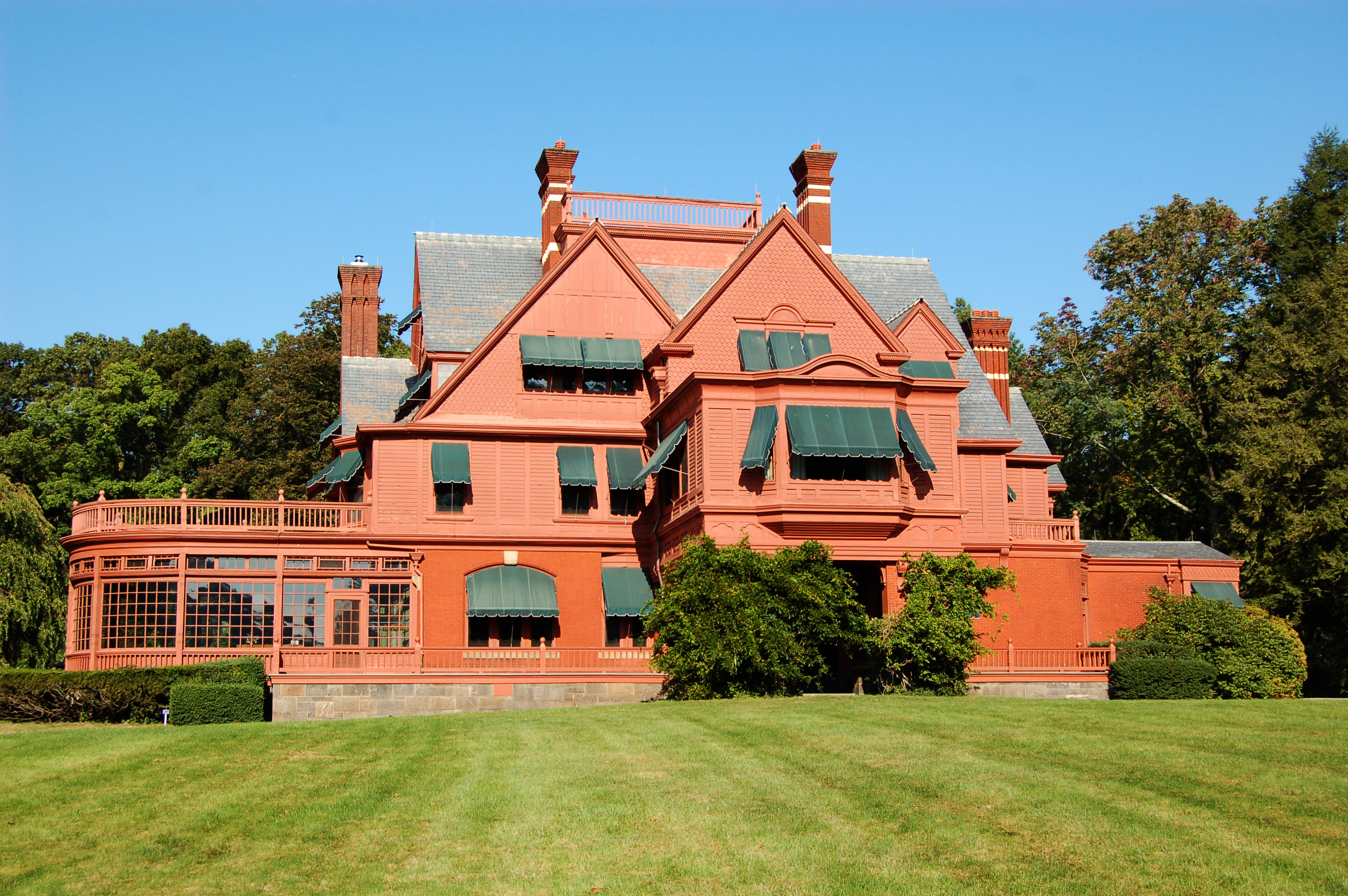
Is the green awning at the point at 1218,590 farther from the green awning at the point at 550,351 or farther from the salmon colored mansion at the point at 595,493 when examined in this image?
the green awning at the point at 550,351

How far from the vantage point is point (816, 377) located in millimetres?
35094

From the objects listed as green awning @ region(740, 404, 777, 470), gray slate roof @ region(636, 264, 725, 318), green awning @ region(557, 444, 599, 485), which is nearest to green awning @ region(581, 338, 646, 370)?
green awning @ region(557, 444, 599, 485)

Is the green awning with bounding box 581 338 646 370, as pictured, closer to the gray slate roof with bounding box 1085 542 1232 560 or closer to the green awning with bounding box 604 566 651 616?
the green awning with bounding box 604 566 651 616

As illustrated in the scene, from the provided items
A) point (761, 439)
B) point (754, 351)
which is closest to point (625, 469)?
point (754, 351)

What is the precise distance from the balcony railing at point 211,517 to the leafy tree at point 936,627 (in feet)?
51.6

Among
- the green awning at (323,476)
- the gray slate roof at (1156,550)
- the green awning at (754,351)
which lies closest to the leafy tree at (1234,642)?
the gray slate roof at (1156,550)

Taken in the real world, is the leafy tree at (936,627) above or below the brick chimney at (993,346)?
below

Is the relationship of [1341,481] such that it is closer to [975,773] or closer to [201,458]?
[975,773]

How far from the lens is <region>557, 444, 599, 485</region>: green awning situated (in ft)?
130

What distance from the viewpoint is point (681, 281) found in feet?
144

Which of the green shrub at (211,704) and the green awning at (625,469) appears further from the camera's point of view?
the green awning at (625,469)

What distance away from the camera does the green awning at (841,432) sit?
1348 inches

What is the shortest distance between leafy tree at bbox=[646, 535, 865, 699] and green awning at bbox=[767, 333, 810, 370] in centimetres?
620

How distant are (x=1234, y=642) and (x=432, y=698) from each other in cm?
2248
